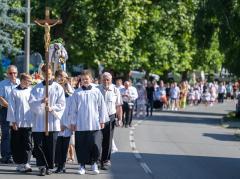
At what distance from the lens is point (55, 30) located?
4625 cm

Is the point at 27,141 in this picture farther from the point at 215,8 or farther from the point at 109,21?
the point at 109,21

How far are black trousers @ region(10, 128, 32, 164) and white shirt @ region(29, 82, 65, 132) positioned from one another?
0.57m

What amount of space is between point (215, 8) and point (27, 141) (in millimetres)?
24158

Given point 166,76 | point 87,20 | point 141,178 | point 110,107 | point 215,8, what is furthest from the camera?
point 166,76

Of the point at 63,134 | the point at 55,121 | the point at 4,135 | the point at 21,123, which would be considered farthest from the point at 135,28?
the point at 55,121

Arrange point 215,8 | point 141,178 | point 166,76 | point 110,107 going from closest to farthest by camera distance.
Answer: point 141,178, point 110,107, point 215,8, point 166,76

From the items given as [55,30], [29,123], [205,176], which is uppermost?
[55,30]

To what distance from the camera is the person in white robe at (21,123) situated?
1523 cm

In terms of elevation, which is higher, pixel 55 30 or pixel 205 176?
pixel 55 30

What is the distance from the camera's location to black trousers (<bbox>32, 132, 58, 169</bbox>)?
48.5 feet

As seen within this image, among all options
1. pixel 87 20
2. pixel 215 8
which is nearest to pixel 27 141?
pixel 215 8

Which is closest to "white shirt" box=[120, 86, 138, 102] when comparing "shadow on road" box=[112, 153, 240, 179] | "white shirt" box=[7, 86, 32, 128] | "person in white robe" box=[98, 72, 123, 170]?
"shadow on road" box=[112, 153, 240, 179]

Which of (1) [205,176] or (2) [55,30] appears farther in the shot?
(2) [55,30]

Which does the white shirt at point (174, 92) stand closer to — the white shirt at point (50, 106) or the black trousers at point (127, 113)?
the black trousers at point (127, 113)
